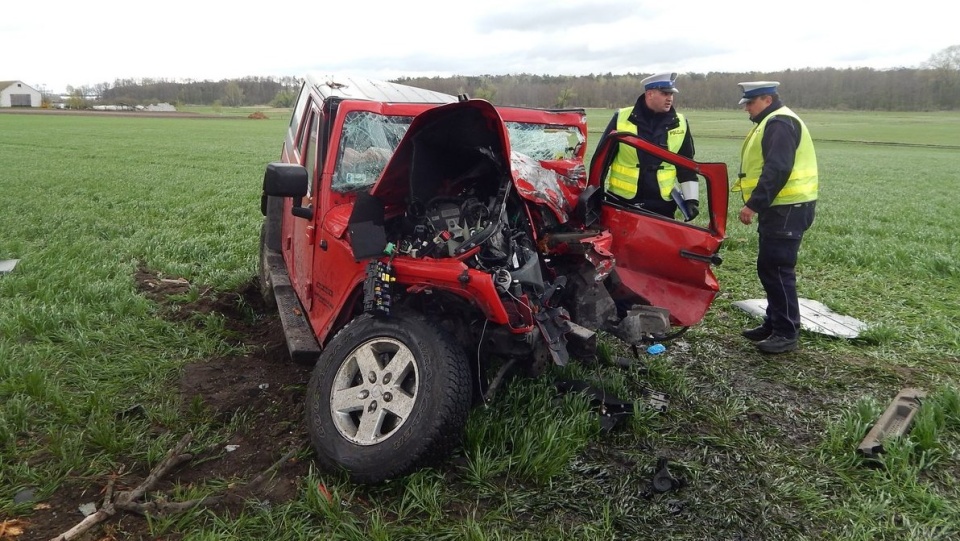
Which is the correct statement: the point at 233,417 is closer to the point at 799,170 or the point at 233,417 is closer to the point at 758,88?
the point at 799,170

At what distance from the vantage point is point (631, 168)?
5.17 m

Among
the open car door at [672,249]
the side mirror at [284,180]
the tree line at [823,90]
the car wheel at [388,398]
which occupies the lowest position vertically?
the car wheel at [388,398]

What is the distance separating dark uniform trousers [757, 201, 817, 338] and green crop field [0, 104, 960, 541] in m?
0.28

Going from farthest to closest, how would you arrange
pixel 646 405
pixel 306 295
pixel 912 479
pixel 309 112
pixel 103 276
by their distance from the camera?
1. pixel 103 276
2. pixel 309 112
3. pixel 306 295
4. pixel 646 405
5. pixel 912 479

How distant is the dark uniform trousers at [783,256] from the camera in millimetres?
4973

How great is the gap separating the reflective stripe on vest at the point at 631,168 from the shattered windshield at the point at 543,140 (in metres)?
0.36

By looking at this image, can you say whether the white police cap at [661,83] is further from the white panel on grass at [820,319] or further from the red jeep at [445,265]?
the white panel on grass at [820,319]

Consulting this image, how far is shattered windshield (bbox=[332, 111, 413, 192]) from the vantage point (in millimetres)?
4332

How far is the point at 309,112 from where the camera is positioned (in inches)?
213

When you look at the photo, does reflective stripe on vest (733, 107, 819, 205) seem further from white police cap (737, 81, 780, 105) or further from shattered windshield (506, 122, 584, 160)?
shattered windshield (506, 122, 584, 160)

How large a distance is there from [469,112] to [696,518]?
2191 millimetres

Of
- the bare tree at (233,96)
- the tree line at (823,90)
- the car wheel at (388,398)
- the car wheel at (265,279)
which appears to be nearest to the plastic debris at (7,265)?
the car wheel at (265,279)

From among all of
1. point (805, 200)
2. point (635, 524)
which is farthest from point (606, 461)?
point (805, 200)

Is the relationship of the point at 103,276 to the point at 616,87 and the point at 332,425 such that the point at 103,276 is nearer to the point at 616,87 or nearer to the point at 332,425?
the point at 332,425
